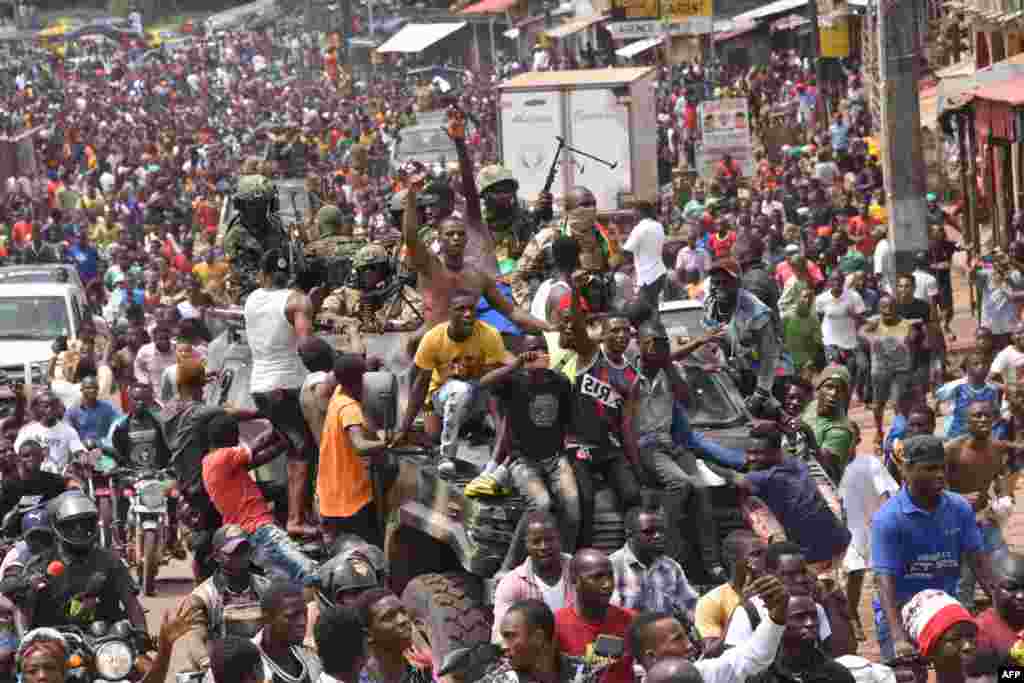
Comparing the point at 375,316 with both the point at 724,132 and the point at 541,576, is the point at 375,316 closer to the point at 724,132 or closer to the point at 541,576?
the point at 541,576

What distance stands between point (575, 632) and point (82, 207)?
33.4 m

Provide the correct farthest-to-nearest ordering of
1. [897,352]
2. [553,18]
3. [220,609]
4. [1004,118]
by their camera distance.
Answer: [553,18] < [1004,118] < [897,352] < [220,609]

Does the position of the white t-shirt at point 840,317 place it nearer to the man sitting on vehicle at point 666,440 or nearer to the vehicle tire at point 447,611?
the man sitting on vehicle at point 666,440

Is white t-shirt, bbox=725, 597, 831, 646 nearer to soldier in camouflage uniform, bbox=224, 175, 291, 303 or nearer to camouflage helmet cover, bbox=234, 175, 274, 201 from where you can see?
soldier in camouflage uniform, bbox=224, 175, 291, 303

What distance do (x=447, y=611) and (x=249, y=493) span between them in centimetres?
156

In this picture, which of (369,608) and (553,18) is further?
(553,18)

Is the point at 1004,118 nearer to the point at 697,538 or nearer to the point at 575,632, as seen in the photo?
the point at 697,538

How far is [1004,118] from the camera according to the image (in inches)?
1085

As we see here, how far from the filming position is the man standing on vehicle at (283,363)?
40.4 ft

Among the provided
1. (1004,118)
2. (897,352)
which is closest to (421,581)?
(897,352)

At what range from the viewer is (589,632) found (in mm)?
8930

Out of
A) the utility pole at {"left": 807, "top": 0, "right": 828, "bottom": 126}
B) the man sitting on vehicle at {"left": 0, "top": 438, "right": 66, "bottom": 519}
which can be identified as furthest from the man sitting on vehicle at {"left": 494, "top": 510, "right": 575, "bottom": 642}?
the utility pole at {"left": 807, "top": 0, "right": 828, "bottom": 126}

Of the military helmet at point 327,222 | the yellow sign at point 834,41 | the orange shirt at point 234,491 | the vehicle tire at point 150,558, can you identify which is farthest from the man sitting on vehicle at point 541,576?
the yellow sign at point 834,41

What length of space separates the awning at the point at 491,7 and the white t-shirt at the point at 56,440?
58.0m
